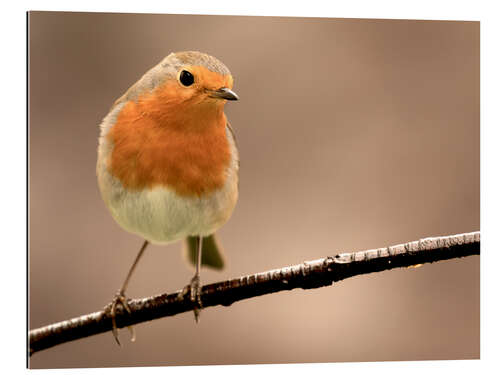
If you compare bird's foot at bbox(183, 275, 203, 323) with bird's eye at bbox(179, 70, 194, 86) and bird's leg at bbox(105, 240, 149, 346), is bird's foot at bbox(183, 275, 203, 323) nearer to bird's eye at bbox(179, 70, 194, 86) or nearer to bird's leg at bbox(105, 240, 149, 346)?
bird's leg at bbox(105, 240, 149, 346)

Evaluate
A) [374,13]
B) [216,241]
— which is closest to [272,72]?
[374,13]

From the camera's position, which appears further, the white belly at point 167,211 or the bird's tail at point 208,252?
the bird's tail at point 208,252

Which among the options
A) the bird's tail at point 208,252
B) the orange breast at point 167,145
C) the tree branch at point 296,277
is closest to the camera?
the tree branch at point 296,277

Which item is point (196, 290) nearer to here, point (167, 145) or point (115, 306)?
point (115, 306)

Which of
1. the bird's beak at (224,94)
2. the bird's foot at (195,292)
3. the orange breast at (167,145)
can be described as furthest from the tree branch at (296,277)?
the bird's beak at (224,94)

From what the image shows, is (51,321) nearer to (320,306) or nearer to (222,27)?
(320,306)

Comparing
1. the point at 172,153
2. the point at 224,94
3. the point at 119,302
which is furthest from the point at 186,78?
the point at 119,302

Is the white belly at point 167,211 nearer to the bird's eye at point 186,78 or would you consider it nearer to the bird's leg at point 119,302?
the bird's leg at point 119,302
